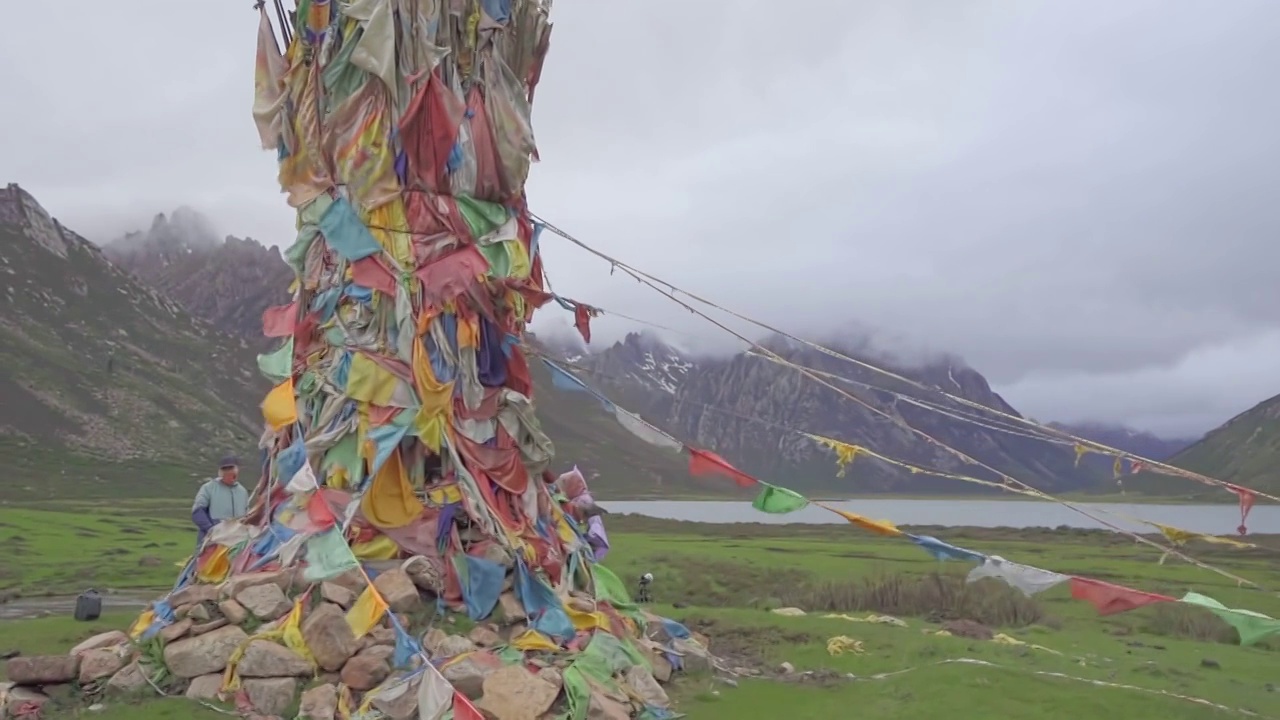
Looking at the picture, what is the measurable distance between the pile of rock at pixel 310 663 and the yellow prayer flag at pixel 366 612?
0.08 m

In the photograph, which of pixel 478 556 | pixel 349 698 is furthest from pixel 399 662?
pixel 478 556

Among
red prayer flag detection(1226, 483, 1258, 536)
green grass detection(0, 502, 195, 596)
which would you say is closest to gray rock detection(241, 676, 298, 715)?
red prayer flag detection(1226, 483, 1258, 536)

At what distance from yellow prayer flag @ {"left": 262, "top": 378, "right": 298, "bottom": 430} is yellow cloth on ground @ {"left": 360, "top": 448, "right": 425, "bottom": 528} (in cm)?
147

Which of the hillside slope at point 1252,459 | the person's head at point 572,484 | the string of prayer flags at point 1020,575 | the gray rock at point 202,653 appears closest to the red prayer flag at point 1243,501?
the string of prayer flags at point 1020,575

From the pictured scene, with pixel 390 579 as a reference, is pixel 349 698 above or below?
below

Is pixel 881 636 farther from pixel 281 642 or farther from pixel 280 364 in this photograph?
pixel 280 364

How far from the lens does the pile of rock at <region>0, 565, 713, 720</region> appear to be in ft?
30.8

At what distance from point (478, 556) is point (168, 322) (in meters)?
125

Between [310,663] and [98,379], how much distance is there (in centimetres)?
9838

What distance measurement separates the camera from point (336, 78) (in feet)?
38.9

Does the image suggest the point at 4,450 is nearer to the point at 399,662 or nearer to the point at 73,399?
the point at 73,399

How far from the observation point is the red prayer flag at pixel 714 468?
33.3 feet

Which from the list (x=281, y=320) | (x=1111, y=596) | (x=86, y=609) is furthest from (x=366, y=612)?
(x=1111, y=596)

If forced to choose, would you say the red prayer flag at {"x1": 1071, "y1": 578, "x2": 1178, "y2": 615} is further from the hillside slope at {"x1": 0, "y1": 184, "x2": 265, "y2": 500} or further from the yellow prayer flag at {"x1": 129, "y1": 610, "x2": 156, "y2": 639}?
the hillside slope at {"x1": 0, "y1": 184, "x2": 265, "y2": 500}
